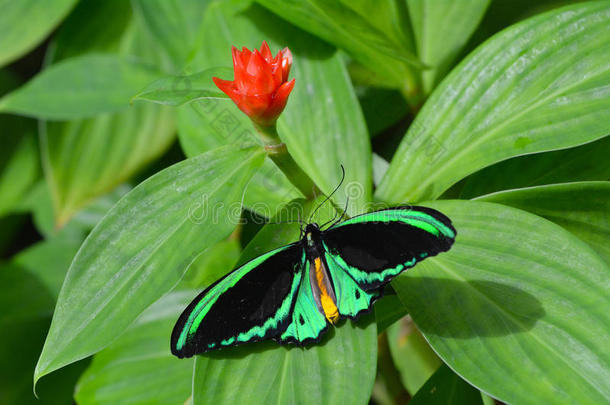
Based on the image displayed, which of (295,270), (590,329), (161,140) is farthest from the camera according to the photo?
(161,140)

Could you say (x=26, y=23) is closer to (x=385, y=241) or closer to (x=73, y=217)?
(x=73, y=217)

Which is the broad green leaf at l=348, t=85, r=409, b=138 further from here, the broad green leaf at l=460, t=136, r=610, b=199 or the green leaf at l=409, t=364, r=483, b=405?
the green leaf at l=409, t=364, r=483, b=405

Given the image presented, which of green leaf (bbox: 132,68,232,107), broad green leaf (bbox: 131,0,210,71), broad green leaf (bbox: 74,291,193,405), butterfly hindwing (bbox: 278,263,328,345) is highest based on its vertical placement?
green leaf (bbox: 132,68,232,107)

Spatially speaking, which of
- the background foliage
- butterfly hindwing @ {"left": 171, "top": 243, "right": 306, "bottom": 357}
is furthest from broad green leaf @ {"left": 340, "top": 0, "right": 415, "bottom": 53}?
butterfly hindwing @ {"left": 171, "top": 243, "right": 306, "bottom": 357}

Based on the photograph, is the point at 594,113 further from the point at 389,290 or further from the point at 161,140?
the point at 161,140

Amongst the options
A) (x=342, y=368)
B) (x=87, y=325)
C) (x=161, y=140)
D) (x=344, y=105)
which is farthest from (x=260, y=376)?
(x=161, y=140)

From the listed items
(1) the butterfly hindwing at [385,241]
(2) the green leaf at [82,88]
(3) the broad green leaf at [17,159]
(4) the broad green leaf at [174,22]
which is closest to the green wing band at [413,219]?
(1) the butterfly hindwing at [385,241]
